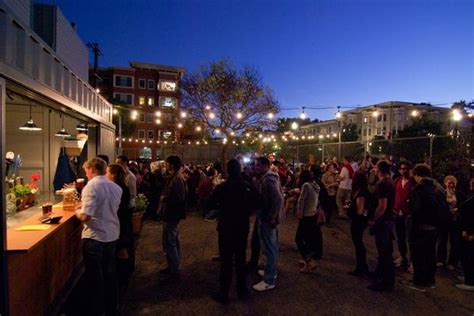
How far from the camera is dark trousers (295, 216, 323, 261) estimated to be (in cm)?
587

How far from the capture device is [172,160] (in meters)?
5.59

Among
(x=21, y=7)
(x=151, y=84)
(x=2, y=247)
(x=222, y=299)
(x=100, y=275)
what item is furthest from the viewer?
(x=151, y=84)

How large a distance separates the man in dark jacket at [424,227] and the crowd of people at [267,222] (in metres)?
0.01

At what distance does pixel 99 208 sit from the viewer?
13.0 feet

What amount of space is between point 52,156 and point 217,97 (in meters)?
10.2

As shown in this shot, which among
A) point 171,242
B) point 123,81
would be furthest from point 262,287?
point 123,81

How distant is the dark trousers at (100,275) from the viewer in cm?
399

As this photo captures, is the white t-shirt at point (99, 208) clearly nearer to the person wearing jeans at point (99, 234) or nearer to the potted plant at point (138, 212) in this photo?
the person wearing jeans at point (99, 234)

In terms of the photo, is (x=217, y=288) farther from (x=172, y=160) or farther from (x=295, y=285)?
(x=172, y=160)

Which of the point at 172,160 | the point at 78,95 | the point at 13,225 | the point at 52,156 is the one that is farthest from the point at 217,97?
the point at 13,225

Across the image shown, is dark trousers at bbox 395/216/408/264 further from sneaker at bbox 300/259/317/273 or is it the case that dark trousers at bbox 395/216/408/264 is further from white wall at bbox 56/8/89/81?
white wall at bbox 56/8/89/81

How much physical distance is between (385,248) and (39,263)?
15.2 feet

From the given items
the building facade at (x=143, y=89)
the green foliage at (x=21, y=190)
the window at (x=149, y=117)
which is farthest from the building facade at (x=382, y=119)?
the green foliage at (x=21, y=190)

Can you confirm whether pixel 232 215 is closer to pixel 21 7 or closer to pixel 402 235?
pixel 402 235
